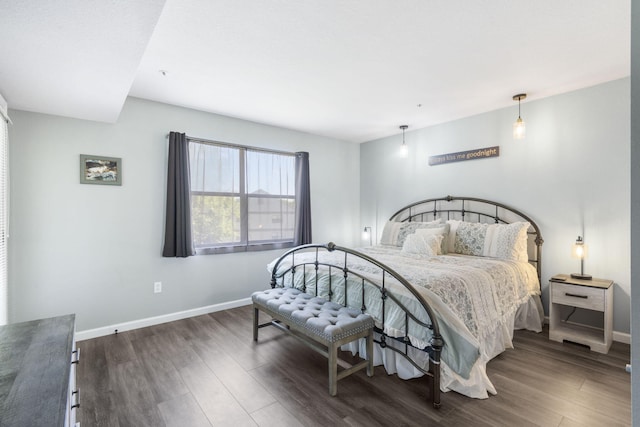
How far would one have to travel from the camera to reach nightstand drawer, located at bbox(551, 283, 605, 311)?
109 inches

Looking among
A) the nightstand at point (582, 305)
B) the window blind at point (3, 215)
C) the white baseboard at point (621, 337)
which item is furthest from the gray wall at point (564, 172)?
the window blind at point (3, 215)

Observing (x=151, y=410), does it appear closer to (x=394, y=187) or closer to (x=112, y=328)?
(x=112, y=328)

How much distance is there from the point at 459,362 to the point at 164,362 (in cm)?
232

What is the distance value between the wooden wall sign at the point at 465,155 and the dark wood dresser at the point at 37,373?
168 inches

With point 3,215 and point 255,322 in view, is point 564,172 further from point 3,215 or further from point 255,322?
point 3,215

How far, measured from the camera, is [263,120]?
4133mm

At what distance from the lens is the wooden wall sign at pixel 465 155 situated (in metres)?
3.82

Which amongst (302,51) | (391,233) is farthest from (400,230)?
(302,51)

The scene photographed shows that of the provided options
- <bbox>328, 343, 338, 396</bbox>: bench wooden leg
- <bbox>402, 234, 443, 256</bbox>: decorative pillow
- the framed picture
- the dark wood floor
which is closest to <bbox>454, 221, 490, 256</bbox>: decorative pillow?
<bbox>402, 234, 443, 256</bbox>: decorative pillow

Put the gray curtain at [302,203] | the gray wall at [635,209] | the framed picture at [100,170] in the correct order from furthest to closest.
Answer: the gray curtain at [302,203] → the framed picture at [100,170] → the gray wall at [635,209]

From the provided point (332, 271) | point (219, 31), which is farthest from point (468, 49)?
point (332, 271)

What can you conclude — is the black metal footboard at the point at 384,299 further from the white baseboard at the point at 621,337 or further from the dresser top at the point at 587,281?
the white baseboard at the point at 621,337

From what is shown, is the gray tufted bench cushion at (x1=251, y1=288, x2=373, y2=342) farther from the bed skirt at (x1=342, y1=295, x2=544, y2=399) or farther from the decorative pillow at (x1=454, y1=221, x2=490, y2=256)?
the decorative pillow at (x1=454, y1=221, x2=490, y2=256)

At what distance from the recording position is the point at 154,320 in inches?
135
